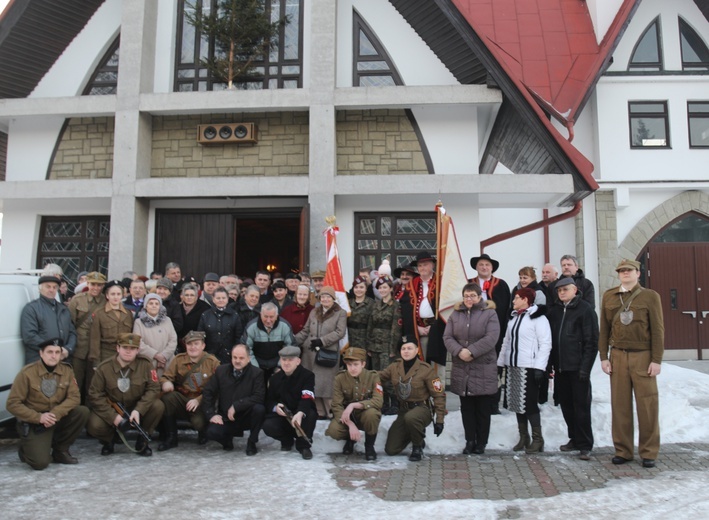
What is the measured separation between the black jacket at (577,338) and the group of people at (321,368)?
0.04 feet

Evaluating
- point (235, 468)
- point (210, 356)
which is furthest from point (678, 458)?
point (210, 356)

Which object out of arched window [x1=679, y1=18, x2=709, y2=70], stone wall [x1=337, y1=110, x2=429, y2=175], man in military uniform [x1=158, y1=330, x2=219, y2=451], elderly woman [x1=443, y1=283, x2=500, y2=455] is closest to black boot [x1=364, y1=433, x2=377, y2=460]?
elderly woman [x1=443, y1=283, x2=500, y2=455]

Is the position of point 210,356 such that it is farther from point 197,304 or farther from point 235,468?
point 235,468

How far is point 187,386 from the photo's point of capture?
23.1 ft

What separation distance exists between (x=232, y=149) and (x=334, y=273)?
147 inches

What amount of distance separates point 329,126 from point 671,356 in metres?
9.95

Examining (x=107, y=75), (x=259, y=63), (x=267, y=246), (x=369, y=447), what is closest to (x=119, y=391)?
(x=369, y=447)

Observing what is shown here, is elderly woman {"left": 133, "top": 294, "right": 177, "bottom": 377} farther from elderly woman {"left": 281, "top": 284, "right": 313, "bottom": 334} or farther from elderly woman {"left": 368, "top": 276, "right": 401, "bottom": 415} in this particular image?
elderly woman {"left": 368, "top": 276, "right": 401, "bottom": 415}

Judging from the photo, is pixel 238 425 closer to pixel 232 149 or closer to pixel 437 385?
pixel 437 385

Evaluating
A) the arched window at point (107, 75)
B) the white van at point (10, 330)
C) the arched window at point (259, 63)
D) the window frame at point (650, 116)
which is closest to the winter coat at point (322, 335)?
the white van at point (10, 330)

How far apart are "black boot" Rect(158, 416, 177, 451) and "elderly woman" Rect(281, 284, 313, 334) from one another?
6.16 ft

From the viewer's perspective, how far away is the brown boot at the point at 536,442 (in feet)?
21.6

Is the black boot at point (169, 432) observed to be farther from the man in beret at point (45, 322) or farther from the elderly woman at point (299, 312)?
the elderly woman at point (299, 312)

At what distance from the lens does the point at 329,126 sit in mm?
10461
